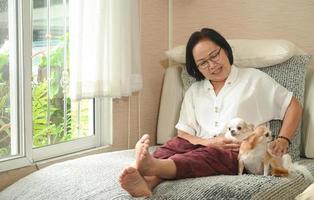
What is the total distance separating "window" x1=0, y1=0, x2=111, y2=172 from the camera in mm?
1705

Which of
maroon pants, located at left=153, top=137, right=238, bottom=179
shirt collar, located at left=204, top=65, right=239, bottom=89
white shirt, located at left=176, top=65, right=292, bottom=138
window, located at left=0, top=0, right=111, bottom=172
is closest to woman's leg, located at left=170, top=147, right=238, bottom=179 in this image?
maroon pants, located at left=153, top=137, right=238, bottom=179

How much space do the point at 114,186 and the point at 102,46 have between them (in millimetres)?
740

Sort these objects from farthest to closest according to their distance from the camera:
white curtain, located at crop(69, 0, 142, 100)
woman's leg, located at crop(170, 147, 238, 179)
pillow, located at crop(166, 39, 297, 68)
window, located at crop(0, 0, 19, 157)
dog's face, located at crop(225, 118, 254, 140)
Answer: pillow, located at crop(166, 39, 297, 68) < white curtain, located at crop(69, 0, 142, 100) < window, located at crop(0, 0, 19, 157) < dog's face, located at crop(225, 118, 254, 140) < woman's leg, located at crop(170, 147, 238, 179)

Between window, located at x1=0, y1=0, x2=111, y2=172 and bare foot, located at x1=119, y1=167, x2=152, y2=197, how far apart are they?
614 millimetres

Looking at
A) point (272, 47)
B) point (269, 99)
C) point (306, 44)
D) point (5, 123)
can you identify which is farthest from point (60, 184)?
point (306, 44)

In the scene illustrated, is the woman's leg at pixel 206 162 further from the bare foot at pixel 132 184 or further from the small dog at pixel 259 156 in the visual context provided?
the bare foot at pixel 132 184

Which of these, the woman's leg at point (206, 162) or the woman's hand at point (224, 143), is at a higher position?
the woman's hand at point (224, 143)

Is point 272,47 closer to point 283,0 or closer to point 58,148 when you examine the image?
point 283,0

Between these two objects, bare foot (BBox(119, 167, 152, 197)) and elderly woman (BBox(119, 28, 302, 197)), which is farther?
elderly woman (BBox(119, 28, 302, 197))

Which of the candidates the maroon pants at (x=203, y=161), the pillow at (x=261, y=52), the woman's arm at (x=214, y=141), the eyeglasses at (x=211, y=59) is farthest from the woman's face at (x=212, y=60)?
the maroon pants at (x=203, y=161)

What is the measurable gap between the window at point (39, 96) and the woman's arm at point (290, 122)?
2.78ft

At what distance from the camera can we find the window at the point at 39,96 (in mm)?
1705

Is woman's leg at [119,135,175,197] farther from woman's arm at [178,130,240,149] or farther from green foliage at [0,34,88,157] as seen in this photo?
green foliage at [0,34,88,157]

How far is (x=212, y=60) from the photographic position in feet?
6.21
